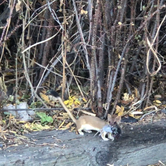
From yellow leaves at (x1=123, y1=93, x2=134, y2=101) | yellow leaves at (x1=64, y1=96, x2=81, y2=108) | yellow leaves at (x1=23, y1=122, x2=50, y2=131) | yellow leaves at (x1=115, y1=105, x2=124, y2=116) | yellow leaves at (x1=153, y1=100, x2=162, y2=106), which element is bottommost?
yellow leaves at (x1=23, y1=122, x2=50, y2=131)

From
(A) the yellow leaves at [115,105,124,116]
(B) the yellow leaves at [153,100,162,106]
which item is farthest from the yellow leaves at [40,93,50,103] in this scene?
(B) the yellow leaves at [153,100,162,106]

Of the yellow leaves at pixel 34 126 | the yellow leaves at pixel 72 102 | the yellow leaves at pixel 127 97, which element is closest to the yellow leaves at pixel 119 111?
the yellow leaves at pixel 127 97

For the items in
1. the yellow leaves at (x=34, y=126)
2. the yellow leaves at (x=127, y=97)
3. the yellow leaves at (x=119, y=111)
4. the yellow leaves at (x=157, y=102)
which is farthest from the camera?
the yellow leaves at (x=157, y=102)

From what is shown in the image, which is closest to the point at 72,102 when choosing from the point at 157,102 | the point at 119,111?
the point at 119,111

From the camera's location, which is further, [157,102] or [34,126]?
[157,102]

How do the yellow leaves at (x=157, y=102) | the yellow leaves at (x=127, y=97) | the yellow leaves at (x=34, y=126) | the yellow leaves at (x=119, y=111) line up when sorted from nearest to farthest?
the yellow leaves at (x=34, y=126) < the yellow leaves at (x=119, y=111) < the yellow leaves at (x=127, y=97) < the yellow leaves at (x=157, y=102)

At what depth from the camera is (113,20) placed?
2191mm

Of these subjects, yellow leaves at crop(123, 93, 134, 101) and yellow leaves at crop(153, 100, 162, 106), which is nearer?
yellow leaves at crop(123, 93, 134, 101)

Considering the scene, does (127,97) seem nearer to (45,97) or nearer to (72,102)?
(72,102)

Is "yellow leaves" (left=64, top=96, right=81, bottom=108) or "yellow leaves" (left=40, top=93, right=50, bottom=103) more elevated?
"yellow leaves" (left=40, top=93, right=50, bottom=103)

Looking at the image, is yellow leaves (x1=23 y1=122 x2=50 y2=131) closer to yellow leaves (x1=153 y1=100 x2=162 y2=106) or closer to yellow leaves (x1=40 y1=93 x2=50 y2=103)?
yellow leaves (x1=40 y1=93 x2=50 y2=103)

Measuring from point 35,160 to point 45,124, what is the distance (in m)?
0.45

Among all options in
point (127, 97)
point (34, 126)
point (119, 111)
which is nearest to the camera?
point (34, 126)

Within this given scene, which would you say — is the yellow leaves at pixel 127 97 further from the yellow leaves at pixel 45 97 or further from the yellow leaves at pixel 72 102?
the yellow leaves at pixel 45 97
